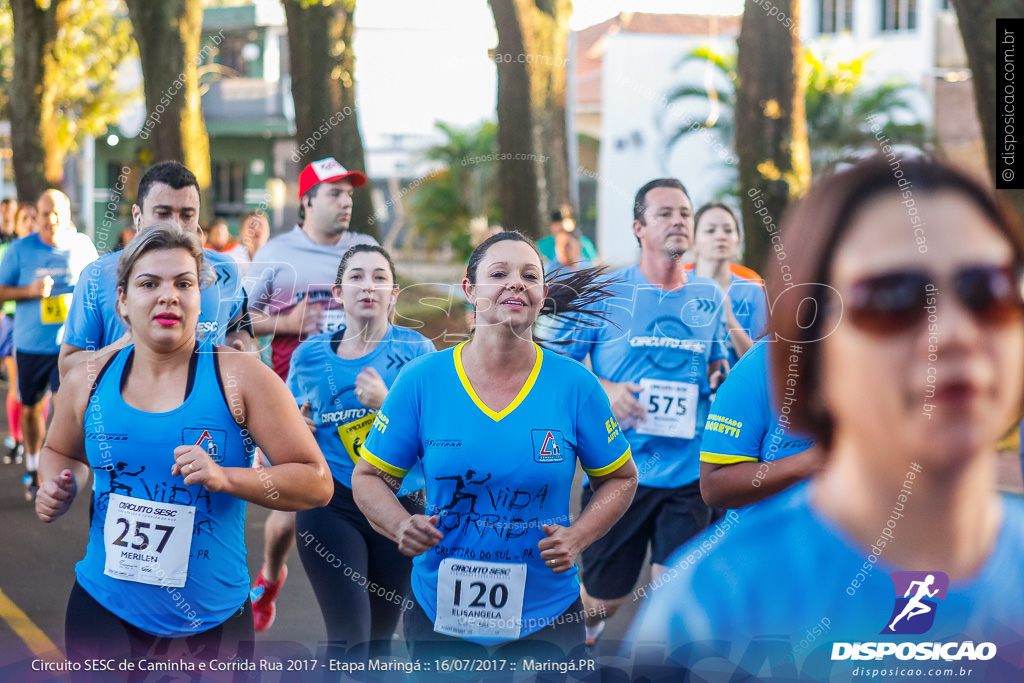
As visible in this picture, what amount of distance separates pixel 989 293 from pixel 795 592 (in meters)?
0.40

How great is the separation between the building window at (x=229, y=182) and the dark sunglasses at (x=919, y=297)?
38.1 metres

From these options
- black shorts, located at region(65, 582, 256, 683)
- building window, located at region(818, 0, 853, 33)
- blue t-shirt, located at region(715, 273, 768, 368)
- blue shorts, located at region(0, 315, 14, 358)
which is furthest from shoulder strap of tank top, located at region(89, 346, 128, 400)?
building window, located at region(818, 0, 853, 33)

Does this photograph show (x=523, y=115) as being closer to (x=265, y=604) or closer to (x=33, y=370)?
(x=33, y=370)

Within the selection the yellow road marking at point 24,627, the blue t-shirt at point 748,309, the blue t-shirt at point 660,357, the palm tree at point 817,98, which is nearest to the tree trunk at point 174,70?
the yellow road marking at point 24,627

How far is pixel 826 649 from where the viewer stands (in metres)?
1.48

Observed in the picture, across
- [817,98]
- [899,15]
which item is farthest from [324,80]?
[899,15]

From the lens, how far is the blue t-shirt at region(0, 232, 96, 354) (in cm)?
751

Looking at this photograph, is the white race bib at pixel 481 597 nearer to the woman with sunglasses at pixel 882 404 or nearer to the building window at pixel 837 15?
the woman with sunglasses at pixel 882 404

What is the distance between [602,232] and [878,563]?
25.4 meters

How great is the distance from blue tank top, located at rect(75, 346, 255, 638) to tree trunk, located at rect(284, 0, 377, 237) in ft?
26.0

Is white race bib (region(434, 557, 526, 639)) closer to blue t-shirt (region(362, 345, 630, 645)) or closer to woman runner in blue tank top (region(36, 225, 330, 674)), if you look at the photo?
blue t-shirt (region(362, 345, 630, 645))

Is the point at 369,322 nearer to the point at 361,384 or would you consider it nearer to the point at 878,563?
the point at 361,384

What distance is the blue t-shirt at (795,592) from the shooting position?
4.17 feet

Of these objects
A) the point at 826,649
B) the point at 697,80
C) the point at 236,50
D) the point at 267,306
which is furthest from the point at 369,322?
the point at 236,50
